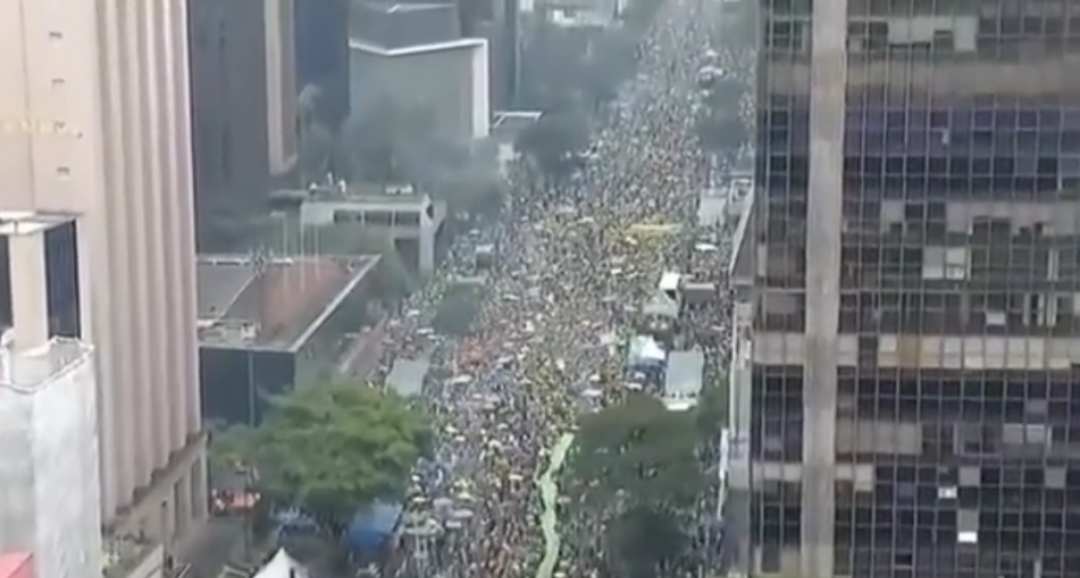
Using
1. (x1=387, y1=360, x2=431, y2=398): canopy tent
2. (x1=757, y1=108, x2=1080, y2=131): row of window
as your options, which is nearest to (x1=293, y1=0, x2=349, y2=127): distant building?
(x1=387, y1=360, x2=431, y2=398): canopy tent

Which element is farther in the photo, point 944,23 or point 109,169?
point 109,169

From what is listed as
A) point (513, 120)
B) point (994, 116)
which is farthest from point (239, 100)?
point (994, 116)

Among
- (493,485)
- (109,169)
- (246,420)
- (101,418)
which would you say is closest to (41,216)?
(109,169)

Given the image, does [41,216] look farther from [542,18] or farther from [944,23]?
[944,23]

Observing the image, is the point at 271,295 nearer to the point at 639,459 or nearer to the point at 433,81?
the point at 433,81

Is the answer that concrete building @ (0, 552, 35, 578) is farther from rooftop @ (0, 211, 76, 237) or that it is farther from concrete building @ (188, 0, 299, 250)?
concrete building @ (188, 0, 299, 250)
